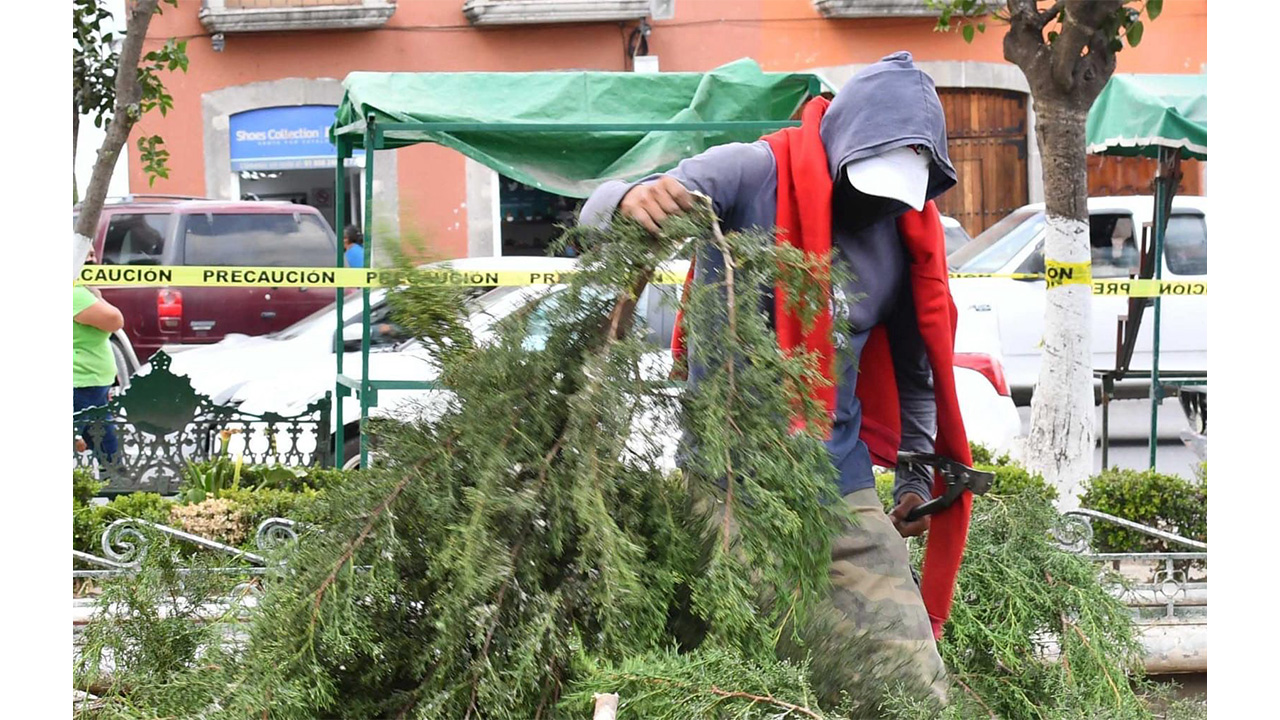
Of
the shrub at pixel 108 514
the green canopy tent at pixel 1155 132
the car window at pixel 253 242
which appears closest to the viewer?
the shrub at pixel 108 514

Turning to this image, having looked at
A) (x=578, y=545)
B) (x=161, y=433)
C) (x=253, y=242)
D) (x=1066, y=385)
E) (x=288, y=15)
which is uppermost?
(x=288, y=15)

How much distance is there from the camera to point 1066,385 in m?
6.11

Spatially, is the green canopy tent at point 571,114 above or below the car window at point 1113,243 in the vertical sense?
above

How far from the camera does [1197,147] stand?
26.5 feet

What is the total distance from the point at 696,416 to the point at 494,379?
0.27m

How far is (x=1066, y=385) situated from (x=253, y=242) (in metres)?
8.71

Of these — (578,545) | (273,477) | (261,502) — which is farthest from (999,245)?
(578,545)

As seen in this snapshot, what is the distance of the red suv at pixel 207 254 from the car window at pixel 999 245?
5.66 meters

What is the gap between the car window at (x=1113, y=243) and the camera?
36.1 feet

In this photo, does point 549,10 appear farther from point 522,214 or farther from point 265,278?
point 265,278

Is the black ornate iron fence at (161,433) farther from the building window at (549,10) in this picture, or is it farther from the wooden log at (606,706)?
the building window at (549,10)

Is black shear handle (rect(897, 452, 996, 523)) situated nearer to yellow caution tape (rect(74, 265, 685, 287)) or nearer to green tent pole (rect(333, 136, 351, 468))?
yellow caution tape (rect(74, 265, 685, 287))

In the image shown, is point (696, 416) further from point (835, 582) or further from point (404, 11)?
point (404, 11)

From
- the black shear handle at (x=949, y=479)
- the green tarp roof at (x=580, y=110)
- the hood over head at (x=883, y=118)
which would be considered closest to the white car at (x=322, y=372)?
the green tarp roof at (x=580, y=110)
